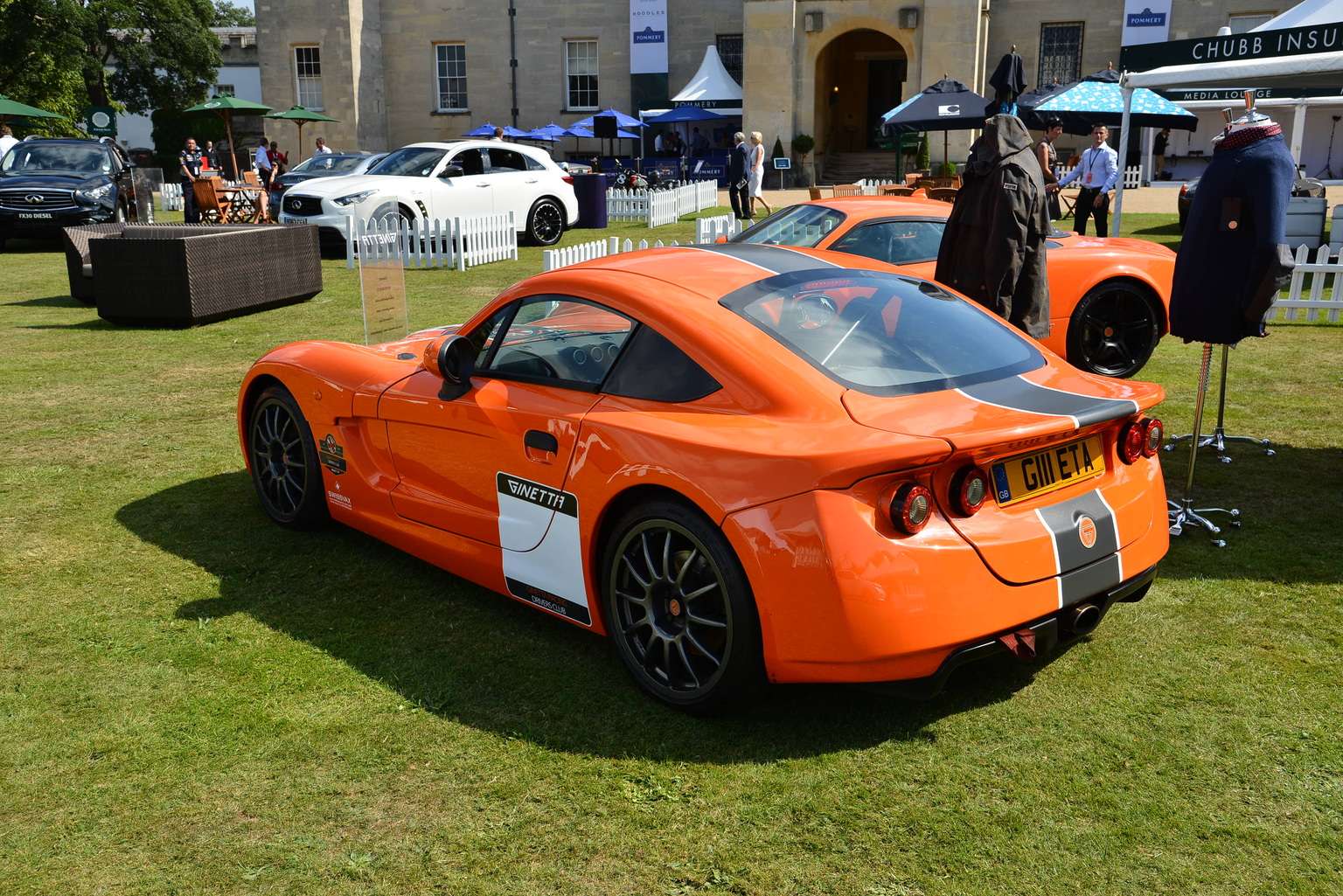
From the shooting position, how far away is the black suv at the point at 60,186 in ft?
59.8

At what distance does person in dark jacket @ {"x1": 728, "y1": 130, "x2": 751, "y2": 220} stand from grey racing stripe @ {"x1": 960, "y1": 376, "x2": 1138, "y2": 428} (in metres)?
17.7

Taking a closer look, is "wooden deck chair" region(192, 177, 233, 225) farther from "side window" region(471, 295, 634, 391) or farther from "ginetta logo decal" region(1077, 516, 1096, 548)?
"ginetta logo decal" region(1077, 516, 1096, 548)

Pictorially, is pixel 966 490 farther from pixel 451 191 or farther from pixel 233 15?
pixel 233 15

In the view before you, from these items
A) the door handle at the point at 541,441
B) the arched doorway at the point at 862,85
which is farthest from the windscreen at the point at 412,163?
the arched doorway at the point at 862,85

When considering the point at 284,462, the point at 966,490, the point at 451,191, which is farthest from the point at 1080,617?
the point at 451,191

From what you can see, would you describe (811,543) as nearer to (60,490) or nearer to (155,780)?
(155,780)

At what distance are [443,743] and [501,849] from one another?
0.60 meters

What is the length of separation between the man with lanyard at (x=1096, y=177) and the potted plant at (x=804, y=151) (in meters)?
17.7

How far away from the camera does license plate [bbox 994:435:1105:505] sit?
10.5 feet

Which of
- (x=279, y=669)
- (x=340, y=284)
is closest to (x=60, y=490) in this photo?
(x=279, y=669)

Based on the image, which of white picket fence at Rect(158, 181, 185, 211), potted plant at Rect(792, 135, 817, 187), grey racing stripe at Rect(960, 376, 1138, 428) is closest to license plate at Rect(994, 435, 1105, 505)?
grey racing stripe at Rect(960, 376, 1138, 428)

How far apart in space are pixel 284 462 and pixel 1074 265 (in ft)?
19.3

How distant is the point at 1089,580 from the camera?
3.33 meters

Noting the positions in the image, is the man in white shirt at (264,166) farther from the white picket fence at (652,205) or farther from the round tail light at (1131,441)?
the round tail light at (1131,441)
